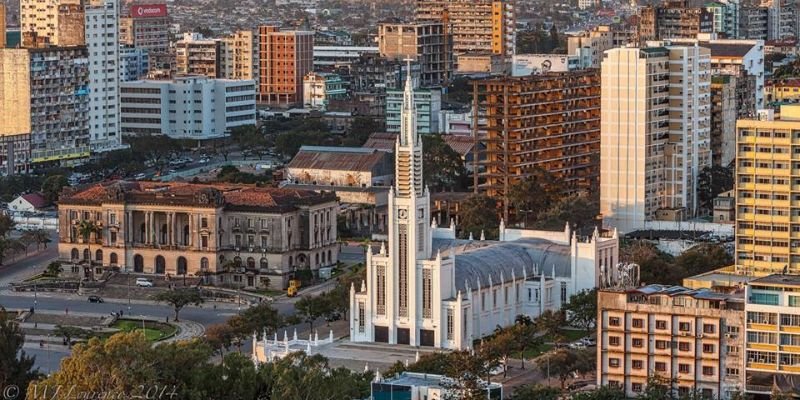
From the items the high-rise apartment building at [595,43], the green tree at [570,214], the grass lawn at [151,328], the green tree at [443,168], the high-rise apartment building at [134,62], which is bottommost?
the grass lawn at [151,328]

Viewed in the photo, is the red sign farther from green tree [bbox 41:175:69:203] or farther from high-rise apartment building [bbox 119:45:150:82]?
green tree [bbox 41:175:69:203]

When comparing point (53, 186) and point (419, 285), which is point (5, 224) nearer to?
point (53, 186)

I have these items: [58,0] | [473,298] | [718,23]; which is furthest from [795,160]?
[718,23]

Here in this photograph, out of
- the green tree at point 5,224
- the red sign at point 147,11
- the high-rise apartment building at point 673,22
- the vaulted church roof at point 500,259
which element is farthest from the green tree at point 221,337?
the red sign at point 147,11

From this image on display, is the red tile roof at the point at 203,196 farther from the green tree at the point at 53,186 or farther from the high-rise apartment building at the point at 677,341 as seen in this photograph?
the high-rise apartment building at the point at 677,341

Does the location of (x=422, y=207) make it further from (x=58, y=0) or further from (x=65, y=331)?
(x=58, y=0)

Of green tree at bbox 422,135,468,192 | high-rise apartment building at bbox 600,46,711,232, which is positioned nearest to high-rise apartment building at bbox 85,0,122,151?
green tree at bbox 422,135,468,192
